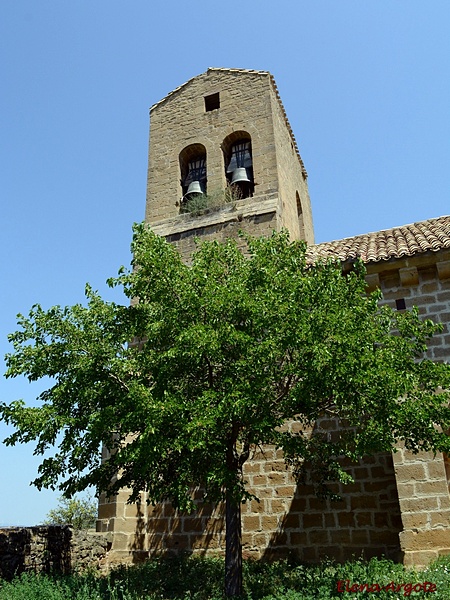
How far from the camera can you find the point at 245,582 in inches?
307

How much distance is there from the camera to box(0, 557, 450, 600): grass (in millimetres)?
5988

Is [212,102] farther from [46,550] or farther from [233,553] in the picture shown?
[233,553]

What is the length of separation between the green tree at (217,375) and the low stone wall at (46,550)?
2768 millimetres

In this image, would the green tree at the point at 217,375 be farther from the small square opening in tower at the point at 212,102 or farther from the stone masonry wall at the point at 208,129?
the small square opening in tower at the point at 212,102

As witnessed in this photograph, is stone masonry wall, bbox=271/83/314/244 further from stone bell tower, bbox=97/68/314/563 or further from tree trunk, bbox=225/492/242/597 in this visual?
tree trunk, bbox=225/492/242/597

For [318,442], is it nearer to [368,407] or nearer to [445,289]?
[368,407]

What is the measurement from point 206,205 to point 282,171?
2279 mm

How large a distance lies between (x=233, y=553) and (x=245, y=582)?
128 cm

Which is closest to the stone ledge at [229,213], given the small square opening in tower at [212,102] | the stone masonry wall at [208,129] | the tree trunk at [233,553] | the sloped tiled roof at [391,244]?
the stone masonry wall at [208,129]

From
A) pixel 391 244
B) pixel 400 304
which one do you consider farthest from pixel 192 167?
pixel 400 304

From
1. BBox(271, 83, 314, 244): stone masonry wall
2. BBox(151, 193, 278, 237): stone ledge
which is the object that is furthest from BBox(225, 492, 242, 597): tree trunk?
BBox(271, 83, 314, 244): stone masonry wall

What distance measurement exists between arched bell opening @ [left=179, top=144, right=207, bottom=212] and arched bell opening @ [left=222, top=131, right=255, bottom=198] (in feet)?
2.31

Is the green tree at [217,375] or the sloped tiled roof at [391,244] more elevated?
the sloped tiled roof at [391,244]

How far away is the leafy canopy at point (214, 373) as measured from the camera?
6312 mm
